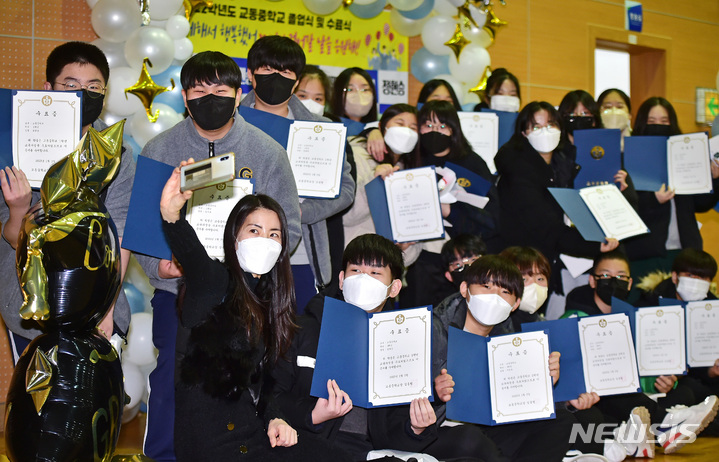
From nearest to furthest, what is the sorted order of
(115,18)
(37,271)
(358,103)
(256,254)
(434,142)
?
(37,271)
(256,254)
(434,142)
(358,103)
(115,18)

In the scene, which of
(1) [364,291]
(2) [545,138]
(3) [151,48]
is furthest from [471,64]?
(1) [364,291]

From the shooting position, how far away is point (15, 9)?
4840mm

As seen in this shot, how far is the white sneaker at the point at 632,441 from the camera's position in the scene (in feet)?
11.6

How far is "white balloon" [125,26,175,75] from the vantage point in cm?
426

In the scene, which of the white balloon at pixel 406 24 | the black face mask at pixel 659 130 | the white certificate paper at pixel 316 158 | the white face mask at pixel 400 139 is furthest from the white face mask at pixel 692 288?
the white balloon at pixel 406 24

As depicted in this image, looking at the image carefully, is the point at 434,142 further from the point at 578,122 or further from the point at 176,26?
the point at 176,26

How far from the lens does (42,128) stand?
2.66 metres

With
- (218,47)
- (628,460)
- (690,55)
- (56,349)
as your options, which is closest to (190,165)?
(56,349)

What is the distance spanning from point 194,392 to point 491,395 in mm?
1256

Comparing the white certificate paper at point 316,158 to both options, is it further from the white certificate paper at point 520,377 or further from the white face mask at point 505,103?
the white face mask at point 505,103

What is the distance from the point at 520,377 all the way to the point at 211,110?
1.68 m

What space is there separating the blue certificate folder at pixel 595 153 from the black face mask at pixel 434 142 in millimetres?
935

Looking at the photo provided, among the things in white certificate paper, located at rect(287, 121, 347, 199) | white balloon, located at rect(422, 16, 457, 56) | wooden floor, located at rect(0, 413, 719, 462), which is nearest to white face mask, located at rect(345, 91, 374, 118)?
white certificate paper, located at rect(287, 121, 347, 199)

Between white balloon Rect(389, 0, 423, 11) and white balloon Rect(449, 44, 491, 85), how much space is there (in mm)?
493
